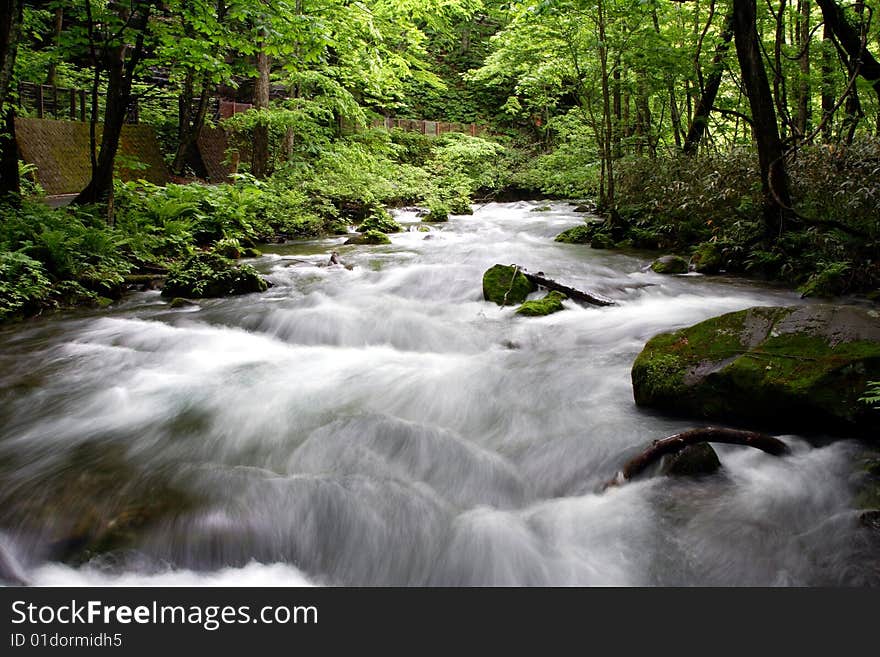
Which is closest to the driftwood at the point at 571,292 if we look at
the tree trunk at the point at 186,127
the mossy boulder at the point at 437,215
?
the mossy boulder at the point at 437,215

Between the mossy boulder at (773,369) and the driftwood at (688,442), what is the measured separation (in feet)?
1.12

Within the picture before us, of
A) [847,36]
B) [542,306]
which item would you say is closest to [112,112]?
[542,306]

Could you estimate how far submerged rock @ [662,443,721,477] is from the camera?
3.13 metres

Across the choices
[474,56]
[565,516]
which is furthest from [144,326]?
[474,56]

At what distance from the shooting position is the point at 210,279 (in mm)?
7555

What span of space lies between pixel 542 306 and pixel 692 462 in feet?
11.5

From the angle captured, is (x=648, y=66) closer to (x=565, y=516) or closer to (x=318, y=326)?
(x=318, y=326)

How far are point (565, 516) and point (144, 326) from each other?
5.11 metres

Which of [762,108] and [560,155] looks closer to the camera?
[762,108]

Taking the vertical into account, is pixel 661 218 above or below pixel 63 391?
above

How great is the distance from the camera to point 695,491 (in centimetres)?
301

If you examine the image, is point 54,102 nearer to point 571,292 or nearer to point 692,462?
point 571,292

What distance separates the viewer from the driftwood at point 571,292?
6.75 m

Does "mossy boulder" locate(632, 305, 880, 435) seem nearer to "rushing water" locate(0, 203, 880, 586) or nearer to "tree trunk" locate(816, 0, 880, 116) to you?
"rushing water" locate(0, 203, 880, 586)
